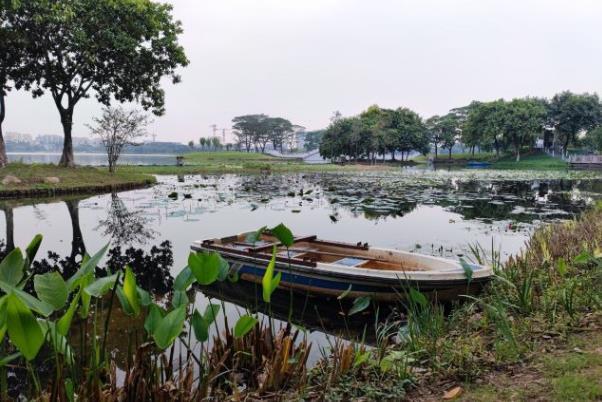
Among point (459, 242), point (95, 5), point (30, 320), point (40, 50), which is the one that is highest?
point (95, 5)

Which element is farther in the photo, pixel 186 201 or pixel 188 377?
pixel 186 201

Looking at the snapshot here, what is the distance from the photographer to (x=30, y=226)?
11188mm

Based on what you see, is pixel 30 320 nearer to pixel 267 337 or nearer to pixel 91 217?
pixel 267 337

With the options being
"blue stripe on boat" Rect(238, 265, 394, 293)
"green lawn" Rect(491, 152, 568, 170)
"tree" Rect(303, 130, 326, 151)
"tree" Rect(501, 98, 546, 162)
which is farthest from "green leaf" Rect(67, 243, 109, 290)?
"tree" Rect(303, 130, 326, 151)

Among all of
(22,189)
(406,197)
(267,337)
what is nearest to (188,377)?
(267,337)

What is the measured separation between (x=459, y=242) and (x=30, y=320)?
353 inches

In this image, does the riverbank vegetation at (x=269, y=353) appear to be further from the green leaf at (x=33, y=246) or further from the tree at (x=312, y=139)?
the tree at (x=312, y=139)

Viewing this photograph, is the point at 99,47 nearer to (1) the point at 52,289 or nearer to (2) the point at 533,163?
(1) the point at 52,289

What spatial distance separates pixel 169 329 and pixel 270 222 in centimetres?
977

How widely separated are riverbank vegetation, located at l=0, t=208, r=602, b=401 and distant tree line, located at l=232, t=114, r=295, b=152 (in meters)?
81.7

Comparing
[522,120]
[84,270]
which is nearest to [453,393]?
[84,270]

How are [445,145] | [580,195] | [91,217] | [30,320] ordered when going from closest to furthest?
1. [30,320]
2. [91,217]
3. [580,195]
4. [445,145]

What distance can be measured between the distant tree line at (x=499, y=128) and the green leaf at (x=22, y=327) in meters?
49.9

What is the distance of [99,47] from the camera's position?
1986 cm
